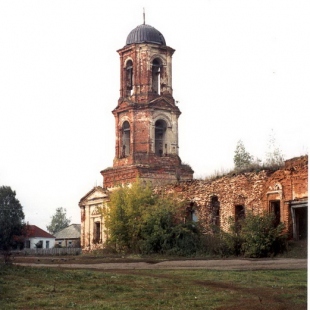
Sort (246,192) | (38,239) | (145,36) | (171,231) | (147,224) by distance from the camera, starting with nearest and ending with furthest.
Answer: (246,192) < (171,231) < (147,224) < (145,36) < (38,239)

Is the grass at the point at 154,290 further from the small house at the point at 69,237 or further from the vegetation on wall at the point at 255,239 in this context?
the small house at the point at 69,237

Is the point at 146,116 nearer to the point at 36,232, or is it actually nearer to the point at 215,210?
the point at 215,210

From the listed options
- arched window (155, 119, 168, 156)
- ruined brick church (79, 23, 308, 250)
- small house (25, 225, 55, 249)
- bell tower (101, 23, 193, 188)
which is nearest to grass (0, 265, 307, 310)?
ruined brick church (79, 23, 308, 250)

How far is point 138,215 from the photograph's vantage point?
28734 millimetres

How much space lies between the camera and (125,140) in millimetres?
35469

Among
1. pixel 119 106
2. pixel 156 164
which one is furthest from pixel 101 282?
pixel 119 106

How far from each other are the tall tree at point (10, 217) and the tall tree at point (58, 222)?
123 feet

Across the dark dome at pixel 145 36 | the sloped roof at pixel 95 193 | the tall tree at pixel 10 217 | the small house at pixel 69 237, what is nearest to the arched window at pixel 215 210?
the sloped roof at pixel 95 193

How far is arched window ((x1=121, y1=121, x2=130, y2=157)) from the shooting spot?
35.1 metres

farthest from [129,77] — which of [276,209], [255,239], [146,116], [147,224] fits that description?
[255,239]

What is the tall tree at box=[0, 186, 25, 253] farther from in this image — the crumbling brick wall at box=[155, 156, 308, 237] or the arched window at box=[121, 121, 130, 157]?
the crumbling brick wall at box=[155, 156, 308, 237]

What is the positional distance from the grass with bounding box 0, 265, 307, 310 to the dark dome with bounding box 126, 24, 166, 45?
22.4 meters

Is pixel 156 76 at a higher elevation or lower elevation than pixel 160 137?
higher

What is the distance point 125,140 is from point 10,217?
19368mm
